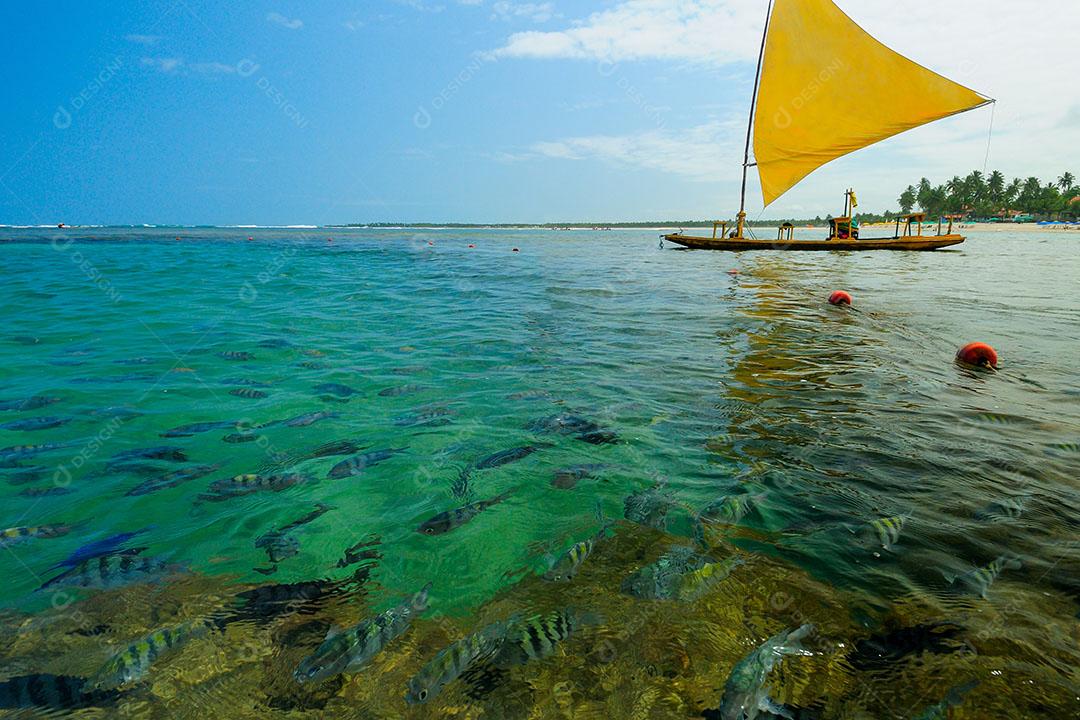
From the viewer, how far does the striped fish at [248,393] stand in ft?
25.1

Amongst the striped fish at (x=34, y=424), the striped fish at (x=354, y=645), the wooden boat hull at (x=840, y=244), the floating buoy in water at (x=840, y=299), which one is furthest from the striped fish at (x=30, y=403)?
the wooden boat hull at (x=840, y=244)

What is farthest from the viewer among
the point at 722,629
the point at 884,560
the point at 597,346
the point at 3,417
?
the point at 597,346

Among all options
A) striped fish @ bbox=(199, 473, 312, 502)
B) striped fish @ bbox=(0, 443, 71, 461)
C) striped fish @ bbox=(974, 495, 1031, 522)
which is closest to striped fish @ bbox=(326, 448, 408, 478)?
striped fish @ bbox=(199, 473, 312, 502)

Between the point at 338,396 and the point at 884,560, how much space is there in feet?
23.1

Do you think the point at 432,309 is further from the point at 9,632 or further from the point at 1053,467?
the point at 1053,467

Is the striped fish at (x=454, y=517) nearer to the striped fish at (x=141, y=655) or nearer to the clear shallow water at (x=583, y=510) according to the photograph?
the clear shallow water at (x=583, y=510)

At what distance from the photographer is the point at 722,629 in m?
3.04

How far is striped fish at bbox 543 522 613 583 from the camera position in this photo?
359cm

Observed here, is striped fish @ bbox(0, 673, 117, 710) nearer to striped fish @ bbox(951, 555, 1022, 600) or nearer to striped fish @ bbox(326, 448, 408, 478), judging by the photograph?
striped fish @ bbox(326, 448, 408, 478)

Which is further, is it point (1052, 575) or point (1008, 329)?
point (1008, 329)

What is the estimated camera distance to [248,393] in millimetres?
7820

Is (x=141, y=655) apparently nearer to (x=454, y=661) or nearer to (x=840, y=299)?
(x=454, y=661)

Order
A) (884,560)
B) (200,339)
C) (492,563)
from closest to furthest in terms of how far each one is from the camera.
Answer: (884,560) < (492,563) < (200,339)

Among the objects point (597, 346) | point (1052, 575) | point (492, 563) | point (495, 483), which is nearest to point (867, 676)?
point (1052, 575)
